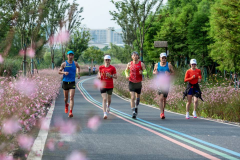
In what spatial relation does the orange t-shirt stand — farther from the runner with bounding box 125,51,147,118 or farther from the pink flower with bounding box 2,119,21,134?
the pink flower with bounding box 2,119,21,134

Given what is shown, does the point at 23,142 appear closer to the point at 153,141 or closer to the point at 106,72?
the point at 153,141

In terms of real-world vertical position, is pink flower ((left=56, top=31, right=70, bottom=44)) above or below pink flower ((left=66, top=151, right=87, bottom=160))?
above

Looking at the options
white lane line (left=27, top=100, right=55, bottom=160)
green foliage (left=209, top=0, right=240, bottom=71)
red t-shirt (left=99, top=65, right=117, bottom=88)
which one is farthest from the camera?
green foliage (left=209, top=0, right=240, bottom=71)

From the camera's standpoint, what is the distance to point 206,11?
46719 millimetres

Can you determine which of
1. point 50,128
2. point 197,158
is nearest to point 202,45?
point 50,128

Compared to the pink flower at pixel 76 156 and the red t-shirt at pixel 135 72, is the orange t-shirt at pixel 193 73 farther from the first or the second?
the pink flower at pixel 76 156

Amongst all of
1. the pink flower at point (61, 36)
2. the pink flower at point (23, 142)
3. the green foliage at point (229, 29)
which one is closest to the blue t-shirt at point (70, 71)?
the pink flower at point (23, 142)

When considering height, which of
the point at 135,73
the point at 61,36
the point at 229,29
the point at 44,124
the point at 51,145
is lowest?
the point at 44,124

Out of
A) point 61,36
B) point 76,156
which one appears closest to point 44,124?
point 76,156

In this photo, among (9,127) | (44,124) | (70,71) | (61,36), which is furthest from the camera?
(61,36)

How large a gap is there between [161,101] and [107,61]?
2.12 metres

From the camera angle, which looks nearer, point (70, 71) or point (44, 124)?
point (44, 124)

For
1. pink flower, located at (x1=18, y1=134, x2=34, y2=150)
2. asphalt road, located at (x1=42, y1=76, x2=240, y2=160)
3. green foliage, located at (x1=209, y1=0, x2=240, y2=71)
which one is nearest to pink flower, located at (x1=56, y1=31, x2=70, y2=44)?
green foliage, located at (x1=209, y1=0, x2=240, y2=71)

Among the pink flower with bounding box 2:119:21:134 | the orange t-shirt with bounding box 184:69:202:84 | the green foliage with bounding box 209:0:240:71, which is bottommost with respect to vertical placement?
the pink flower with bounding box 2:119:21:134
